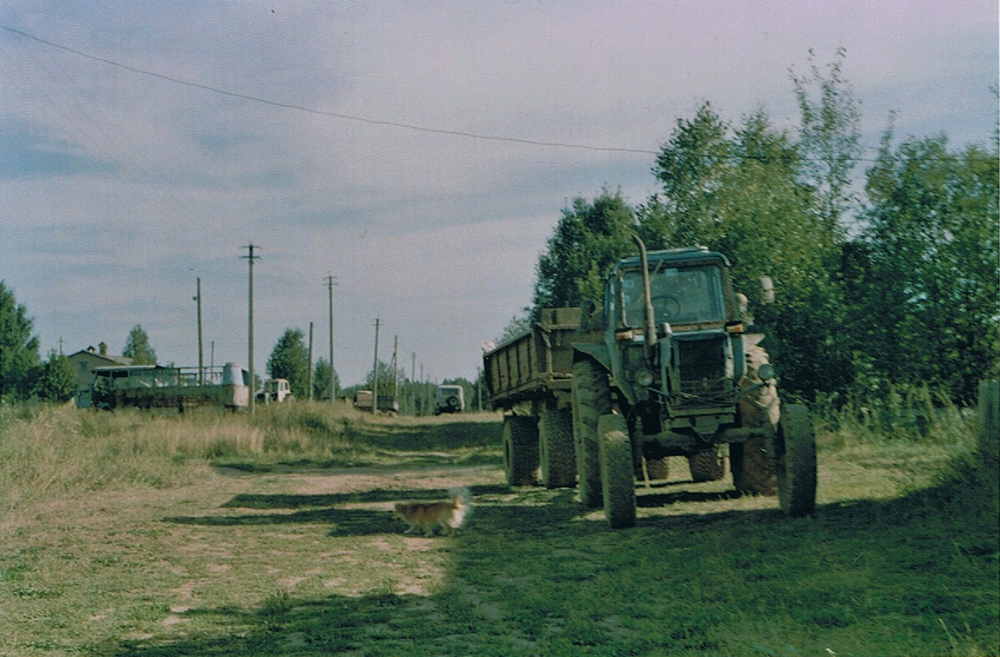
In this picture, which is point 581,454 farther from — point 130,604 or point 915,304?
point 915,304

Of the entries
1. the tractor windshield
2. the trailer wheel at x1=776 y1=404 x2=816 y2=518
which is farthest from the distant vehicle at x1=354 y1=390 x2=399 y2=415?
the trailer wheel at x1=776 y1=404 x2=816 y2=518

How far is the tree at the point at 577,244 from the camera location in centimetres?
3784

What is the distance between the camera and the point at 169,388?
36281 millimetres

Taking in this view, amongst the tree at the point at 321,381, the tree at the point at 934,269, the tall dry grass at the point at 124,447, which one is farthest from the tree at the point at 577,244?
the tree at the point at 321,381

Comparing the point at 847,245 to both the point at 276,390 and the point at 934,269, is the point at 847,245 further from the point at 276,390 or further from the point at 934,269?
the point at 276,390

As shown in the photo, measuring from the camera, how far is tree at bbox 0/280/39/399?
6019 cm

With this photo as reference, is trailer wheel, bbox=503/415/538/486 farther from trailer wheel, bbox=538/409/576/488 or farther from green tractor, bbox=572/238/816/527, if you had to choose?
green tractor, bbox=572/238/816/527

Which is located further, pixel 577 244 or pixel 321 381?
pixel 321 381

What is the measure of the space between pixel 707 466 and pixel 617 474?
15.8 feet

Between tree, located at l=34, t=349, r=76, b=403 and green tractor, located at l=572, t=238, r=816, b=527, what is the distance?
5638 centimetres

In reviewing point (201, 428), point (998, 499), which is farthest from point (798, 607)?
point (201, 428)

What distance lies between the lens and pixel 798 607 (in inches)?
233

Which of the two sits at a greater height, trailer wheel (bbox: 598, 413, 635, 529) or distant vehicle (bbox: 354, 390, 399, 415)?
distant vehicle (bbox: 354, 390, 399, 415)

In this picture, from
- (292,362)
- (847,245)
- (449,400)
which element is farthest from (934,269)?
(292,362)
